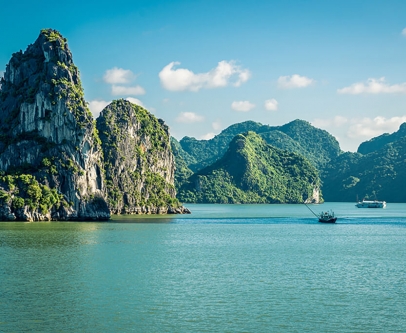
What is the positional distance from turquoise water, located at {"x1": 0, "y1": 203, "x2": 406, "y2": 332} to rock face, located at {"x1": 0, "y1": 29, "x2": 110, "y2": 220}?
39.6m

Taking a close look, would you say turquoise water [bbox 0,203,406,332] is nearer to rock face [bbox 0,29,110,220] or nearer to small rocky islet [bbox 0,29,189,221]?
small rocky islet [bbox 0,29,189,221]

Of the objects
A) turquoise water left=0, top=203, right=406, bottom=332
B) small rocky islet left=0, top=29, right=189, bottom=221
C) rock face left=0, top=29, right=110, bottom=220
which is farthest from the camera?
rock face left=0, top=29, right=110, bottom=220

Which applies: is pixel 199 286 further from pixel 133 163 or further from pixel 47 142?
pixel 133 163

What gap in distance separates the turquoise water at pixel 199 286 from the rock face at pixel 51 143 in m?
39.6

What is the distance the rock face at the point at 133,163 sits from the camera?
14538 cm

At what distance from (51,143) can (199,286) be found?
80753 mm

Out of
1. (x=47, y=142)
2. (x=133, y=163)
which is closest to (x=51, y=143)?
(x=47, y=142)

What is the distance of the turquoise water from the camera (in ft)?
95.3

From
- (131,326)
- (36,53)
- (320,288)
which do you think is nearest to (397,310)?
(320,288)

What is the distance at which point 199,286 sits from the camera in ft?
126

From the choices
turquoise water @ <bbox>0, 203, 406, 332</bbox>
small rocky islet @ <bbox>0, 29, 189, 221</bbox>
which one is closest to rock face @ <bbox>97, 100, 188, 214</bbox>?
small rocky islet @ <bbox>0, 29, 189, 221</bbox>

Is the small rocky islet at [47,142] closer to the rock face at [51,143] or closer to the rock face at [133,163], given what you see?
the rock face at [51,143]

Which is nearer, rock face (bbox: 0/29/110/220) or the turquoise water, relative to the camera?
the turquoise water

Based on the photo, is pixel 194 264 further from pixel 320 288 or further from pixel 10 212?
pixel 10 212
